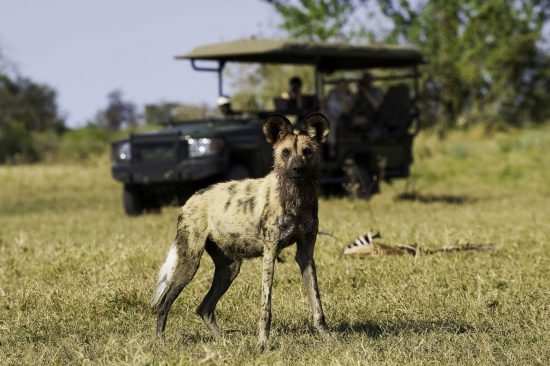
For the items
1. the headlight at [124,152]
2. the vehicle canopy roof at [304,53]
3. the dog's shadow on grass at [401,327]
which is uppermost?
the vehicle canopy roof at [304,53]

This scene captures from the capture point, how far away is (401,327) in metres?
5.79

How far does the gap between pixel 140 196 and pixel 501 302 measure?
8098 millimetres

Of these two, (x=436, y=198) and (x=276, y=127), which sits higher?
(x=276, y=127)

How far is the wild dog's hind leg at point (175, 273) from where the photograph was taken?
552cm

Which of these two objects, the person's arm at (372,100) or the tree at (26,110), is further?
the tree at (26,110)

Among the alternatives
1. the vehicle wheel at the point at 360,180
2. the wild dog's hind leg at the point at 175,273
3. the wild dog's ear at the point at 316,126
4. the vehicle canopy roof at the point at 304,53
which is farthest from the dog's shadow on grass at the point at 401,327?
the vehicle canopy roof at the point at 304,53

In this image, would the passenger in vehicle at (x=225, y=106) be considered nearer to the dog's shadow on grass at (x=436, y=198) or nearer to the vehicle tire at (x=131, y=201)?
the vehicle tire at (x=131, y=201)

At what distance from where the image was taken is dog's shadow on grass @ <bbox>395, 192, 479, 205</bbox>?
50.1ft

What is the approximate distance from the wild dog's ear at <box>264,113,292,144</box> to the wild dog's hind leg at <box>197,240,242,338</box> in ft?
3.01

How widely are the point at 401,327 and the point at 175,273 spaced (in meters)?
1.46

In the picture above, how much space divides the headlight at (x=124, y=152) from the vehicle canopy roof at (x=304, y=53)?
1.69 metres

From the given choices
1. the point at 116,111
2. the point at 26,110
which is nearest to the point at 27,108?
the point at 26,110

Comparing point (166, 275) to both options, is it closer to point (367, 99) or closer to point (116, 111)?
point (367, 99)

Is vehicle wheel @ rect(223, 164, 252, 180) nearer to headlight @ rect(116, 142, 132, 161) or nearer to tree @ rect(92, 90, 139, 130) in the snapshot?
headlight @ rect(116, 142, 132, 161)
